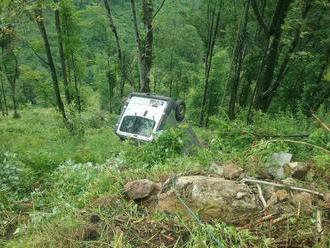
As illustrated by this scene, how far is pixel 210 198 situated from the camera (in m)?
4.66

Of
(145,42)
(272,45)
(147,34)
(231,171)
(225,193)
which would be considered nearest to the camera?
(225,193)

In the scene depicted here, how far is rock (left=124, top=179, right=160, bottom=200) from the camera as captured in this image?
509 centimetres

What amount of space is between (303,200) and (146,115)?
877 cm

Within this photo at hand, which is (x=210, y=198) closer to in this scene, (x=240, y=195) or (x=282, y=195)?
(x=240, y=195)

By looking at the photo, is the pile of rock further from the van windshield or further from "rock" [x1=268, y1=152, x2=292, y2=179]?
the van windshield

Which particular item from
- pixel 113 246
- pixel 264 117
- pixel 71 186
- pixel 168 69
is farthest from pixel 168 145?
pixel 168 69

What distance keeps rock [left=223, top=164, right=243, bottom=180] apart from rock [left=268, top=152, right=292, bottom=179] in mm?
447

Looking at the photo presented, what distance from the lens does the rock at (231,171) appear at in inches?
207

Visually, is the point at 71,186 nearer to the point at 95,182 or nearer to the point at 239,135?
the point at 95,182

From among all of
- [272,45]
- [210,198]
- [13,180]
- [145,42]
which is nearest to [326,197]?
[210,198]

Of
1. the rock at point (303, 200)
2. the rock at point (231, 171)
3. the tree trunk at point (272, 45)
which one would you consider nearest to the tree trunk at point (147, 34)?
the tree trunk at point (272, 45)

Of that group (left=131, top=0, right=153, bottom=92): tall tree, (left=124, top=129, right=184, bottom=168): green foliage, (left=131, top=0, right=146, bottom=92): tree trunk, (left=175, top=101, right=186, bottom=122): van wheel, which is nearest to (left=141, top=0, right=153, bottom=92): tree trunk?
(left=131, top=0, right=153, bottom=92): tall tree

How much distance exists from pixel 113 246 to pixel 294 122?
6.30m

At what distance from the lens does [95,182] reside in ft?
19.4
